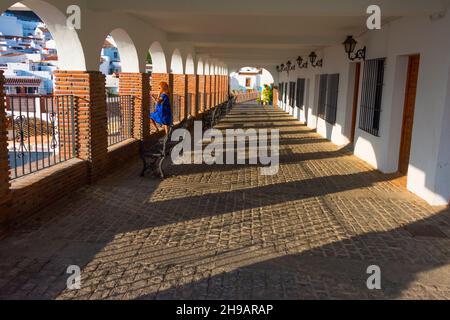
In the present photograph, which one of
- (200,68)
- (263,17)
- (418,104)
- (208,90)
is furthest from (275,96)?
(418,104)

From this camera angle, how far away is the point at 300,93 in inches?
845

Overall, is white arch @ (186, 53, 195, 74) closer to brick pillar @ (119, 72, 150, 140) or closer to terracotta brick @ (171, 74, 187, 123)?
terracotta brick @ (171, 74, 187, 123)

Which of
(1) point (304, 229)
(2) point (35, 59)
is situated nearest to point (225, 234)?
(1) point (304, 229)

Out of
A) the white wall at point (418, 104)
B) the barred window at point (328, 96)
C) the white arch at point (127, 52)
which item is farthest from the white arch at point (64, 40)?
the barred window at point (328, 96)

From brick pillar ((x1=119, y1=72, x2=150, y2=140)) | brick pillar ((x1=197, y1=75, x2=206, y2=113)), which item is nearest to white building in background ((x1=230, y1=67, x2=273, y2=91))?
brick pillar ((x1=197, y1=75, x2=206, y2=113))

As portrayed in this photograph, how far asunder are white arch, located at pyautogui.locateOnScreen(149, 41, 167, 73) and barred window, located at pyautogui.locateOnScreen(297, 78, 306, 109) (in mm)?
9207

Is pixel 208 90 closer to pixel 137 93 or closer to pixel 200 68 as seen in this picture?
pixel 200 68

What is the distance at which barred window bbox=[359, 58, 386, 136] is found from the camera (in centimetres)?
918

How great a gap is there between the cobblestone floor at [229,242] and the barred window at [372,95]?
84.1 inches

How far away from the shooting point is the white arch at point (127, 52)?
9.10 m

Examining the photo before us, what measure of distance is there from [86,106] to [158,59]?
231 inches

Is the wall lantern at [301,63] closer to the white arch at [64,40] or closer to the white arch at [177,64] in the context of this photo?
the white arch at [177,64]

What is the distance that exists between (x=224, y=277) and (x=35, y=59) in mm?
54640
